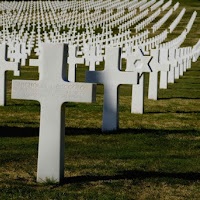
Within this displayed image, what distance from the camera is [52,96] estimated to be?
6.34 metres

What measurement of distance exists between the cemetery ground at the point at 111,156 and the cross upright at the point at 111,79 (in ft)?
0.75

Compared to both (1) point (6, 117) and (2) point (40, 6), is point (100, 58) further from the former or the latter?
(2) point (40, 6)

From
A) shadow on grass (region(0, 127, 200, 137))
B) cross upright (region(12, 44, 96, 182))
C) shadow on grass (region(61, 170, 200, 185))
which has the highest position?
cross upright (region(12, 44, 96, 182))

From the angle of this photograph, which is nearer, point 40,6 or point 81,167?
point 81,167

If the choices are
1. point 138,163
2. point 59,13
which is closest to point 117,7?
point 59,13

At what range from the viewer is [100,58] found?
18.9m

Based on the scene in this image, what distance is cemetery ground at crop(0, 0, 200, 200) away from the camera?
20.3 feet

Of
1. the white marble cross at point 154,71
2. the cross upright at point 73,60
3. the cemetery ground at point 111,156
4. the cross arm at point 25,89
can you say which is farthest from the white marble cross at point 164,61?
the cross arm at point 25,89

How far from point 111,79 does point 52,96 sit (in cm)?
332

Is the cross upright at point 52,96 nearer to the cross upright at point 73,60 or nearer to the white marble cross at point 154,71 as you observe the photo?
the white marble cross at point 154,71

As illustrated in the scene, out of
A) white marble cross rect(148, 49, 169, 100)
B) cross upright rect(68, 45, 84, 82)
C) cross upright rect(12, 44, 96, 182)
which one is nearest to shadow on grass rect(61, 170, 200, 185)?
cross upright rect(12, 44, 96, 182)

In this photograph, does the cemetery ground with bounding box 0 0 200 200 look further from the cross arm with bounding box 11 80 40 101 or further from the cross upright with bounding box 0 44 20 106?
the cross arm with bounding box 11 80 40 101

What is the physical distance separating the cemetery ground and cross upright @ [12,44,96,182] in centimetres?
23

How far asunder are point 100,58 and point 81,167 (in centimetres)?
1193
